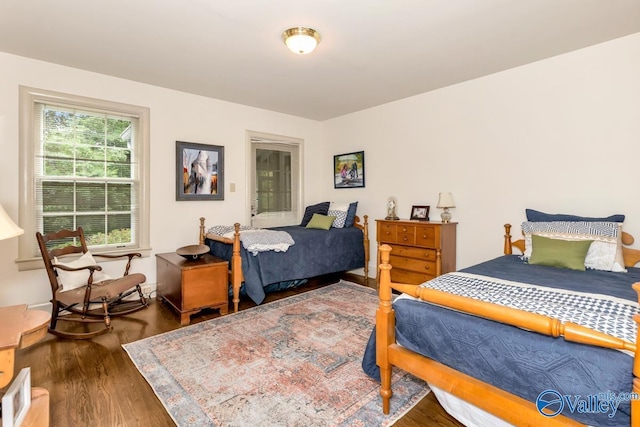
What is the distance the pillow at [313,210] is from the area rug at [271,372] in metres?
1.95

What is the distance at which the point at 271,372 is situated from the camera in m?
2.13

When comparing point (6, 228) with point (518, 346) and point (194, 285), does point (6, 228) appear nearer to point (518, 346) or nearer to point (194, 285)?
point (194, 285)

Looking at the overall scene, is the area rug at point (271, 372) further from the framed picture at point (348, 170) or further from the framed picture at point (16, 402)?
the framed picture at point (348, 170)

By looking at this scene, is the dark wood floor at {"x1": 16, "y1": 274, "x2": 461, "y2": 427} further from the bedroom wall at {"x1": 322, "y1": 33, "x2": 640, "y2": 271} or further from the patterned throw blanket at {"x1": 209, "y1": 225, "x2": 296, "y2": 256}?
the bedroom wall at {"x1": 322, "y1": 33, "x2": 640, "y2": 271}

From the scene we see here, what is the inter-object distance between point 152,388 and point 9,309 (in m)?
0.87

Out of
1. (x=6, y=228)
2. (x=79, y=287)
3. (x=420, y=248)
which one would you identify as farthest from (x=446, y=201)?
(x=79, y=287)

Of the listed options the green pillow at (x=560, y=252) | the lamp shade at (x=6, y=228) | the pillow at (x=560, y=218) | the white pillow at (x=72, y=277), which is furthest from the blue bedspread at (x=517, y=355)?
the white pillow at (x=72, y=277)

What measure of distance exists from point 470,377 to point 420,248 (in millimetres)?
2321

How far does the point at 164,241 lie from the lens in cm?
383

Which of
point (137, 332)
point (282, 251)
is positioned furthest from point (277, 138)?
point (137, 332)

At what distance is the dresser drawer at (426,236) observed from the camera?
138 inches

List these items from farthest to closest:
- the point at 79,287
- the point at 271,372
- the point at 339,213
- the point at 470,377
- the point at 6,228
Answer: the point at 339,213 → the point at 79,287 → the point at 271,372 → the point at 6,228 → the point at 470,377

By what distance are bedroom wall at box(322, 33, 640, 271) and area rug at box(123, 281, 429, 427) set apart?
1.81 m

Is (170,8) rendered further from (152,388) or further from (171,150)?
(152,388)
